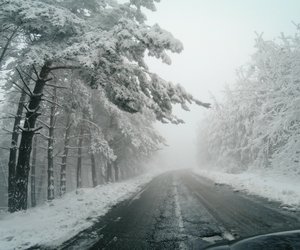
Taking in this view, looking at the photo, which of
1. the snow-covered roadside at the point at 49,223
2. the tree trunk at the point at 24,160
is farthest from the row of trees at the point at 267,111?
the tree trunk at the point at 24,160

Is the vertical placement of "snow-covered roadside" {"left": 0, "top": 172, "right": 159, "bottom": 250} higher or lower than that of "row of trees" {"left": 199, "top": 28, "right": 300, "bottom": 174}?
lower

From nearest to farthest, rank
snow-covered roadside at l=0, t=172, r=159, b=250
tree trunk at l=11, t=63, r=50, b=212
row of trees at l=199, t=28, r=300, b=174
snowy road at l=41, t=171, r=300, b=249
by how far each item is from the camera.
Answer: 1. snowy road at l=41, t=171, r=300, b=249
2. snow-covered roadside at l=0, t=172, r=159, b=250
3. tree trunk at l=11, t=63, r=50, b=212
4. row of trees at l=199, t=28, r=300, b=174

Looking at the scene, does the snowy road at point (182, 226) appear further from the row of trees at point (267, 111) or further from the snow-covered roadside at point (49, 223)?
the row of trees at point (267, 111)

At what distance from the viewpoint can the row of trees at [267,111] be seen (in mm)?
16469

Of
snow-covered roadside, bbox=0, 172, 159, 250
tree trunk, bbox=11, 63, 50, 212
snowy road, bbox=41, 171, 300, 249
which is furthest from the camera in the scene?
tree trunk, bbox=11, 63, 50, 212

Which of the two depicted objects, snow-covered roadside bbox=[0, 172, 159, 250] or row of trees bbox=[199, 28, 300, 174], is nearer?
snow-covered roadside bbox=[0, 172, 159, 250]

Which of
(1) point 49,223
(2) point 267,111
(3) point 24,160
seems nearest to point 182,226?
(1) point 49,223

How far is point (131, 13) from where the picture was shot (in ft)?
43.4

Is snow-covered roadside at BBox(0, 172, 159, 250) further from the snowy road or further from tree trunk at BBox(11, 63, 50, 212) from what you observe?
tree trunk at BBox(11, 63, 50, 212)

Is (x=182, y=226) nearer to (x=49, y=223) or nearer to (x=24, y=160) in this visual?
(x=49, y=223)

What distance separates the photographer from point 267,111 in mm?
23859

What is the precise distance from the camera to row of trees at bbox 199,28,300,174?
1647 cm

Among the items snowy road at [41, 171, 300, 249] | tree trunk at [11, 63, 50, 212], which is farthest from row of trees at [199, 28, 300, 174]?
tree trunk at [11, 63, 50, 212]

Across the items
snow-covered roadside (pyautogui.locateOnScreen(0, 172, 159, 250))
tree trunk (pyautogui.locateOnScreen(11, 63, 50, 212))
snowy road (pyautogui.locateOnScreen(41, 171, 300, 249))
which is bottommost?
snowy road (pyautogui.locateOnScreen(41, 171, 300, 249))
